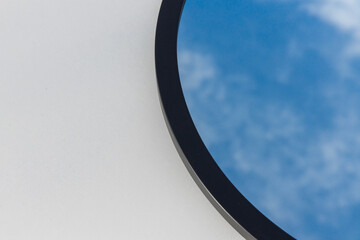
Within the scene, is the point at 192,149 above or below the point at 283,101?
below

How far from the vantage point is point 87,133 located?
747mm

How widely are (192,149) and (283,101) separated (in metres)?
0.20

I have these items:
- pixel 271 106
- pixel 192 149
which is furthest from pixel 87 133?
pixel 271 106

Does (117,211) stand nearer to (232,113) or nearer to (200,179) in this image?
(200,179)

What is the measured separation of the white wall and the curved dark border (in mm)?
41

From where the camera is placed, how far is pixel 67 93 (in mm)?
786

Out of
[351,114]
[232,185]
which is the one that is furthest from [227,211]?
[351,114]

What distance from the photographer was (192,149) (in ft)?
2.23

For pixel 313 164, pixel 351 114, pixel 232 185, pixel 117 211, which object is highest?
pixel 351 114

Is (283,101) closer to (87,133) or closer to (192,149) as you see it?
(192,149)

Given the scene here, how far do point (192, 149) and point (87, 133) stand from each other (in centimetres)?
19

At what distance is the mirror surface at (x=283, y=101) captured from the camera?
0.68m

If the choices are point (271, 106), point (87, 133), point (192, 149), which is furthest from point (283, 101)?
point (87, 133)

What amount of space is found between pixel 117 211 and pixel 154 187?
7cm
